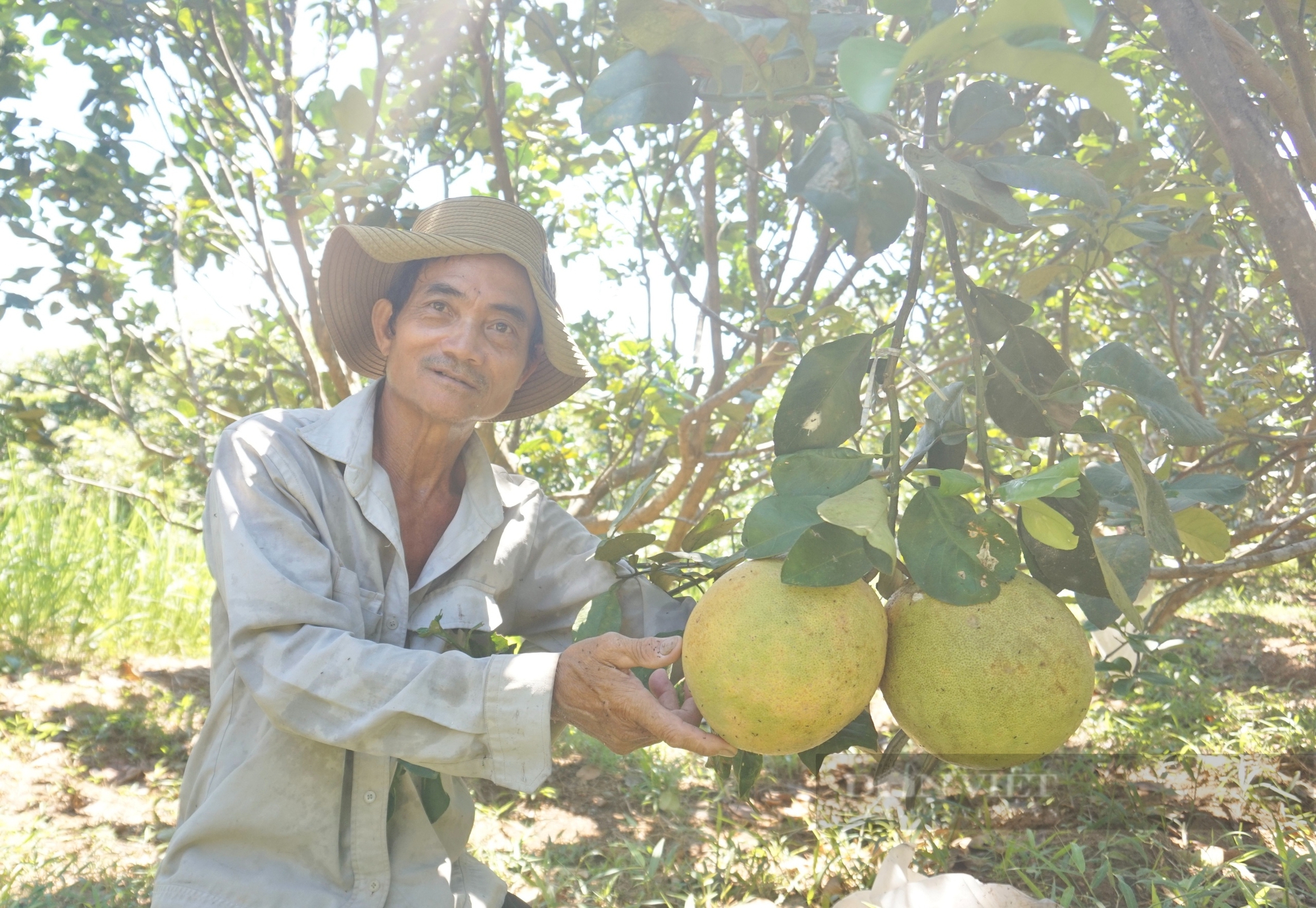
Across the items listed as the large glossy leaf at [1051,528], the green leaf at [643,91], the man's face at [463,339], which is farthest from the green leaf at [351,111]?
the large glossy leaf at [1051,528]

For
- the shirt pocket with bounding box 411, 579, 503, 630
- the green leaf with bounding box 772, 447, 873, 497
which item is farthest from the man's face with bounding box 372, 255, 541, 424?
the green leaf with bounding box 772, 447, 873, 497

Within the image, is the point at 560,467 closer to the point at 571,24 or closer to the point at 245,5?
the point at 571,24

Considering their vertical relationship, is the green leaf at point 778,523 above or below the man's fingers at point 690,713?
above

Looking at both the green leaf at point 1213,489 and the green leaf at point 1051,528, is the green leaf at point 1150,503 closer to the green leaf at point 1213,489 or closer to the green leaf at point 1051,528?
the green leaf at point 1051,528

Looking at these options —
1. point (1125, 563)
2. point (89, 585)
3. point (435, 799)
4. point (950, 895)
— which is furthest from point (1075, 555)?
point (89, 585)

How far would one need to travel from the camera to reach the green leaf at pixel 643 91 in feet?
3.25

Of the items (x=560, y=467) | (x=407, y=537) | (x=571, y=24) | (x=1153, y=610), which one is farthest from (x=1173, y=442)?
(x=560, y=467)

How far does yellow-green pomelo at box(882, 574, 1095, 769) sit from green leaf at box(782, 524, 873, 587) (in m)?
0.11

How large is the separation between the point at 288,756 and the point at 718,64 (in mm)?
1272

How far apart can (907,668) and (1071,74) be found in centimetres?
56

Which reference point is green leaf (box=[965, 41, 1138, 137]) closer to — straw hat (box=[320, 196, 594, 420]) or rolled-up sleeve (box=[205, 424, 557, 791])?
rolled-up sleeve (box=[205, 424, 557, 791])

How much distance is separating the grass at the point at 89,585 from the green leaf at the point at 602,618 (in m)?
3.12

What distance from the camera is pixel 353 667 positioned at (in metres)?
1.22

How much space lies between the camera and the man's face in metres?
1.76
